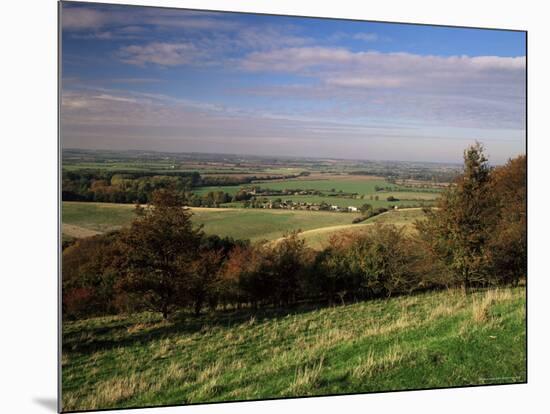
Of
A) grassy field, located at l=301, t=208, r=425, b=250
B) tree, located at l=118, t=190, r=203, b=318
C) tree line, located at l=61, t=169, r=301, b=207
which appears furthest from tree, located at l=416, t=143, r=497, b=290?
tree, located at l=118, t=190, r=203, b=318

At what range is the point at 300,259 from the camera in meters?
7.61

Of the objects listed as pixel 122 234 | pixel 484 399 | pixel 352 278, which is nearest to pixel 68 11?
pixel 122 234

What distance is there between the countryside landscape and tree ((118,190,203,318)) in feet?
0.05

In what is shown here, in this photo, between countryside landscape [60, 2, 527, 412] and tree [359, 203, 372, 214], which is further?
tree [359, 203, 372, 214]

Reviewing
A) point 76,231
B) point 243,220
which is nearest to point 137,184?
point 76,231

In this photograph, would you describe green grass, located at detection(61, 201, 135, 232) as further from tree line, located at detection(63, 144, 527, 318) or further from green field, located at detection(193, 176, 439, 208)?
green field, located at detection(193, 176, 439, 208)

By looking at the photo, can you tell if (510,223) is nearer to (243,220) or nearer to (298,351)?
(298,351)

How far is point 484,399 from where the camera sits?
24.8 ft

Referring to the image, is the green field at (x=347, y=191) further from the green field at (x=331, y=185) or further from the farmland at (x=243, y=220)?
the farmland at (x=243, y=220)

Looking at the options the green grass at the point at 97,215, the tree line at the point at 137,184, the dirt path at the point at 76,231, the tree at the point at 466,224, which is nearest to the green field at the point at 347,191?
Answer: the tree line at the point at 137,184

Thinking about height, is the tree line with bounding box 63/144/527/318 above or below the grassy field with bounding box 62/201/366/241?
below

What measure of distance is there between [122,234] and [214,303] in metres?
1.20

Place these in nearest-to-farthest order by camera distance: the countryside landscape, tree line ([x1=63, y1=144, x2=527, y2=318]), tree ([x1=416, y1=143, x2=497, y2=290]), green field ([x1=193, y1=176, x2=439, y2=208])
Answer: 1. the countryside landscape
2. tree line ([x1=63, y1=144, x2=527, y2=318])
3. green field ([x1=193, y1=176, x2=439, y2=208])
4. tree ([x1=416, y1=143, x2=497, y2=290])

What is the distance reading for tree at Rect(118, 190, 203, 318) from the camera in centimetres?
700
